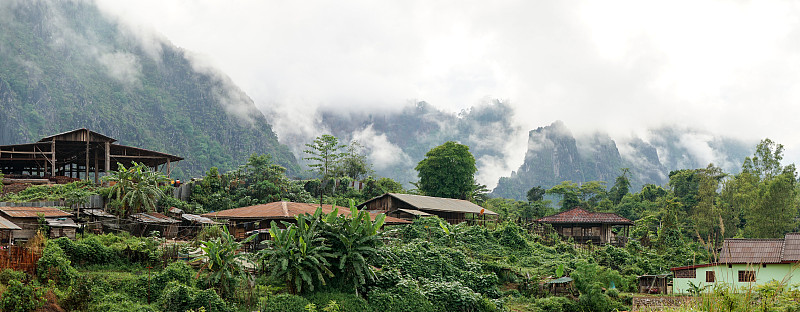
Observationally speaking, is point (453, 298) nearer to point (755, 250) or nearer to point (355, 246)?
point (355, 246)

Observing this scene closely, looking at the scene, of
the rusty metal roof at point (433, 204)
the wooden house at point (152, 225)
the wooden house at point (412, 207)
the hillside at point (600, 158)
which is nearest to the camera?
the wooden house at point (152, 225)

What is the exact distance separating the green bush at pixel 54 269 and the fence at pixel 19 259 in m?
0.20

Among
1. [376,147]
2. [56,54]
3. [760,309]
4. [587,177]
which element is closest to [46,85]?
[56,54]

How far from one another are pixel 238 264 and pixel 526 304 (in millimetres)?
9849

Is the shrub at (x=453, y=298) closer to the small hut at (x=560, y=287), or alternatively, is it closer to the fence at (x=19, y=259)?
the small hut at (x=560, y=287)

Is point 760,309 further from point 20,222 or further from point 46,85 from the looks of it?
point 46,85

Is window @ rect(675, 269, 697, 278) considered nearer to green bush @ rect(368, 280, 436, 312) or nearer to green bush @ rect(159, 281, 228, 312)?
green bush @ rect(368, 280, 436, 312)

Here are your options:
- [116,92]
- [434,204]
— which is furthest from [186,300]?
[116,92]

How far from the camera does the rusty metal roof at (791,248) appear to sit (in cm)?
1970

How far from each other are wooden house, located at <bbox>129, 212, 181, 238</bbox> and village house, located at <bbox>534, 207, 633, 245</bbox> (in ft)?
77.5

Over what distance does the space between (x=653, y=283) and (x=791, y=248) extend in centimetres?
497

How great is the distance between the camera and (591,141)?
518 feet

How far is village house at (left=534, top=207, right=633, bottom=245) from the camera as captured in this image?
3656 centimetres

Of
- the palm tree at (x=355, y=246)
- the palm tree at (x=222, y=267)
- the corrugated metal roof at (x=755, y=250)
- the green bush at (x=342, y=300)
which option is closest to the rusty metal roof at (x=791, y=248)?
the corrugated metal roof at (x=755, y=250)
